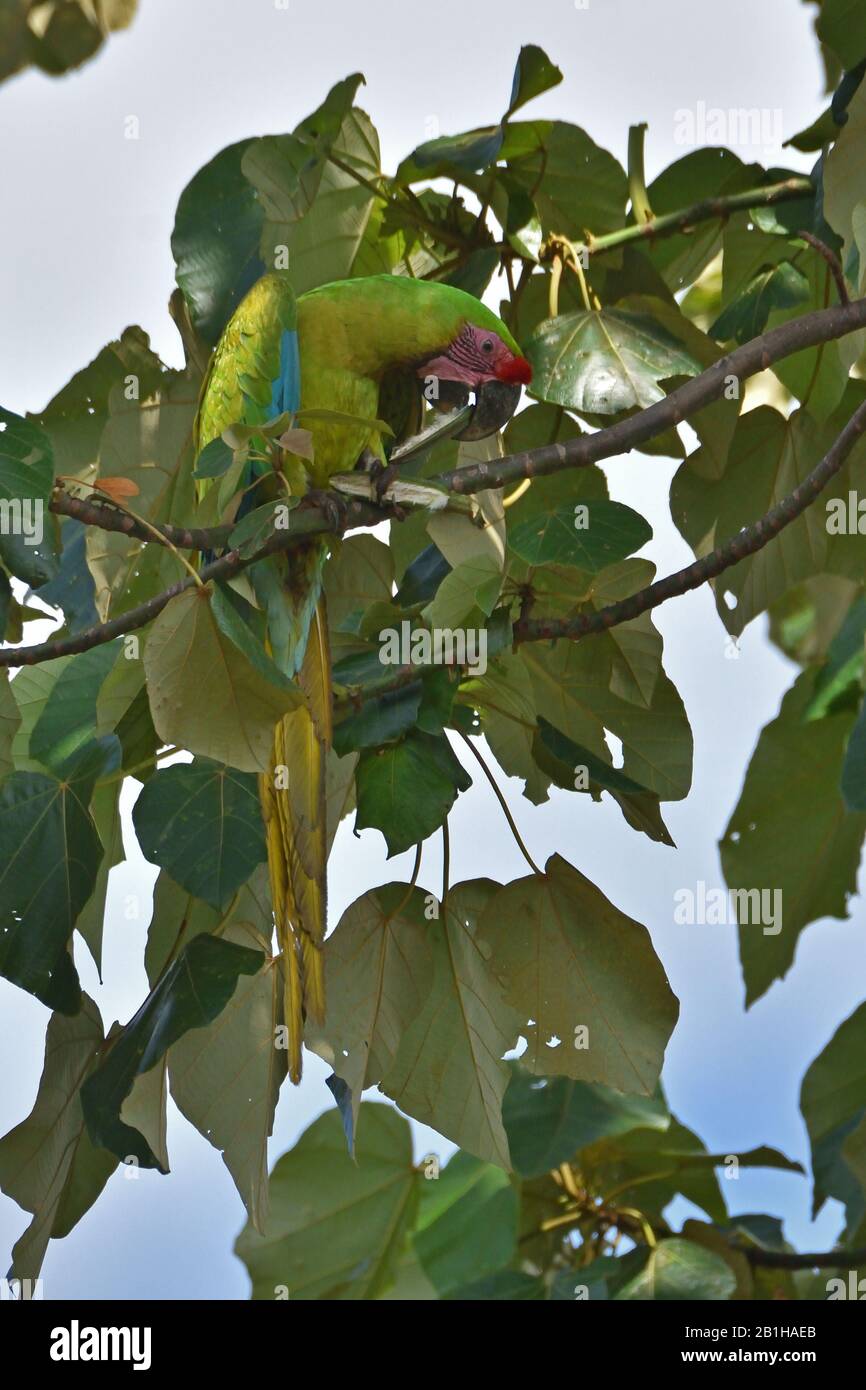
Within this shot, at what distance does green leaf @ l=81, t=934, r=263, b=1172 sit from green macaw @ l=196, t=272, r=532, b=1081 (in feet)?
0.44

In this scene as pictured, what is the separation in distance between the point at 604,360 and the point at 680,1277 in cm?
123

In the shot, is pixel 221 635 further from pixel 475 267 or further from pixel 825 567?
pixel 825 567

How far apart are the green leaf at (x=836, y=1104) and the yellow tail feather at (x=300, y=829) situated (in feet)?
2.78

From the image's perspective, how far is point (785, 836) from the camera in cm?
206

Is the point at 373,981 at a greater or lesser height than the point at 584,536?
lesser

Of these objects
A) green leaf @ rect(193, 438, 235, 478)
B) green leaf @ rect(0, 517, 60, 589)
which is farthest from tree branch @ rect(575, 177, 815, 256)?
green leaf @ rect(0, 517, 60, 589)

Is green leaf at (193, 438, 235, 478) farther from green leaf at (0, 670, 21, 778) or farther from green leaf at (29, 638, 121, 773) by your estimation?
green leaf at (29, 638, 121, 773)

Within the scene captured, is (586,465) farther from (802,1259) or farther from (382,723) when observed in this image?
(802,1259)

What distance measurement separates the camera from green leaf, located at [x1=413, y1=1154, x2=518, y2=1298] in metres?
2.15

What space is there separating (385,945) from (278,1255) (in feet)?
3.57

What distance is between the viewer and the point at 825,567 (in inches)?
73.4

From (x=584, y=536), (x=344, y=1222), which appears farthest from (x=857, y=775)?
(x=344, y=1222)

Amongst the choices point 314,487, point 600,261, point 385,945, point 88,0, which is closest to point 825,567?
point 600,261

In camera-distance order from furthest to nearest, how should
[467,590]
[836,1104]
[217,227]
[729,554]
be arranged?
[836,1104] < [217,227] < [729,554] < [467,590]
